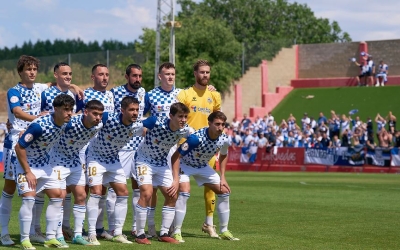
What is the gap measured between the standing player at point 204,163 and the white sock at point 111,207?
3.32ft

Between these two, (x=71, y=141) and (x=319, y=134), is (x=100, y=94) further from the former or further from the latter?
(x=319, y=134)

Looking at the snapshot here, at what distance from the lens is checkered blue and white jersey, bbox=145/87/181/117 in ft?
43.1

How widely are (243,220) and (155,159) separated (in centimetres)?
378

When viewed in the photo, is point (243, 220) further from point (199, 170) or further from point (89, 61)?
point (89, 61)

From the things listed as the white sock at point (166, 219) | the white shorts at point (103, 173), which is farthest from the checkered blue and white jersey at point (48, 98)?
the white sock at point (166, 219)

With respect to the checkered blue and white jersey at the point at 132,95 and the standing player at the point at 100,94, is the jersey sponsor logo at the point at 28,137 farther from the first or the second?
the checkered blue and white jersey at the point at 132,95

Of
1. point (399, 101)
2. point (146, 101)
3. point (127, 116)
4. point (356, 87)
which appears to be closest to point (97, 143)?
point (127, 116)

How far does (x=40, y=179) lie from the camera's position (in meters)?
11.0

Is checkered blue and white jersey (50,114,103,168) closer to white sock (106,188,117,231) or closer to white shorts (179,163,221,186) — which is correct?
white sock (106,188,117,231)

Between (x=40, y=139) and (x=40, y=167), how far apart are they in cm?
45

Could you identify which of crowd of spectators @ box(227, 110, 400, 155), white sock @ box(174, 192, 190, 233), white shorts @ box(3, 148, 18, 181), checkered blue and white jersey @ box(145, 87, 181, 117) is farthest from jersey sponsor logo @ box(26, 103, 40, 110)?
crowd of spectators @ box(227, 110, 400, 155)

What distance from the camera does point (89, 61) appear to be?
57.6m

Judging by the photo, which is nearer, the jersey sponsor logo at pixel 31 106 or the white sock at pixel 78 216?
the white sock at pixel 78 216

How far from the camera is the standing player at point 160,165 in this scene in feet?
39.3
